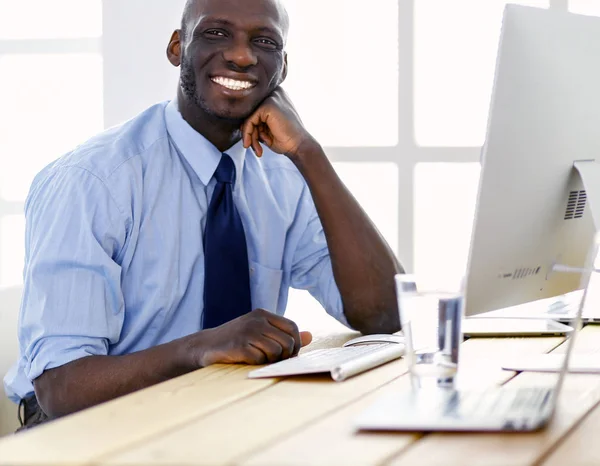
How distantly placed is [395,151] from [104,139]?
1541 mm

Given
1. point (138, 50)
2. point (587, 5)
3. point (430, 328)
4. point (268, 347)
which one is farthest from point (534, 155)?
point (138, 50)

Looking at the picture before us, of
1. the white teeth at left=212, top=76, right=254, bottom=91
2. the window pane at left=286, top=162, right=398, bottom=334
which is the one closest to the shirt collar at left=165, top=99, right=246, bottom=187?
the white teeth at left=212, top=76, right=254, bottom=91

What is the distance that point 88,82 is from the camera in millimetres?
3553

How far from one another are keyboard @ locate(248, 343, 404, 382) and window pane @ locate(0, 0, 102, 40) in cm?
232

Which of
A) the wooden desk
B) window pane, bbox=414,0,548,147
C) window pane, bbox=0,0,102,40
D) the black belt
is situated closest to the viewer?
the wooden desk

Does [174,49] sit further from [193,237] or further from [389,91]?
[389,91]

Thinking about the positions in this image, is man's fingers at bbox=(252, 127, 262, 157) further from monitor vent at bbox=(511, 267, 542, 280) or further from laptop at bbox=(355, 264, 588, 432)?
laptop at bbox=(355, 264, 588, 432)

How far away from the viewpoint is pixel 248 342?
4.75 feet

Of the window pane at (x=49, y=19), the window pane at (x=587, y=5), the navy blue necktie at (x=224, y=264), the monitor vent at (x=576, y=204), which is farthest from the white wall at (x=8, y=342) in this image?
the window pane at (x=587, y=5)

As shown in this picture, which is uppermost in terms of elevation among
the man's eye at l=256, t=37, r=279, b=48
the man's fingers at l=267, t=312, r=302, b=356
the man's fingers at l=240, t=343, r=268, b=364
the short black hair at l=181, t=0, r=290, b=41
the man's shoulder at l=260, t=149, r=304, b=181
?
the short black hair at l=181, t=0, r=290, b=41

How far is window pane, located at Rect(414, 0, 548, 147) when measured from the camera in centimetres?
323

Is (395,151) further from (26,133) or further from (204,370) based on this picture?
(204,370)

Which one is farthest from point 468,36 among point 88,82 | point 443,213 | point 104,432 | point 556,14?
point 104,432

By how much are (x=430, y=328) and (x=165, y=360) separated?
1.70 ft
